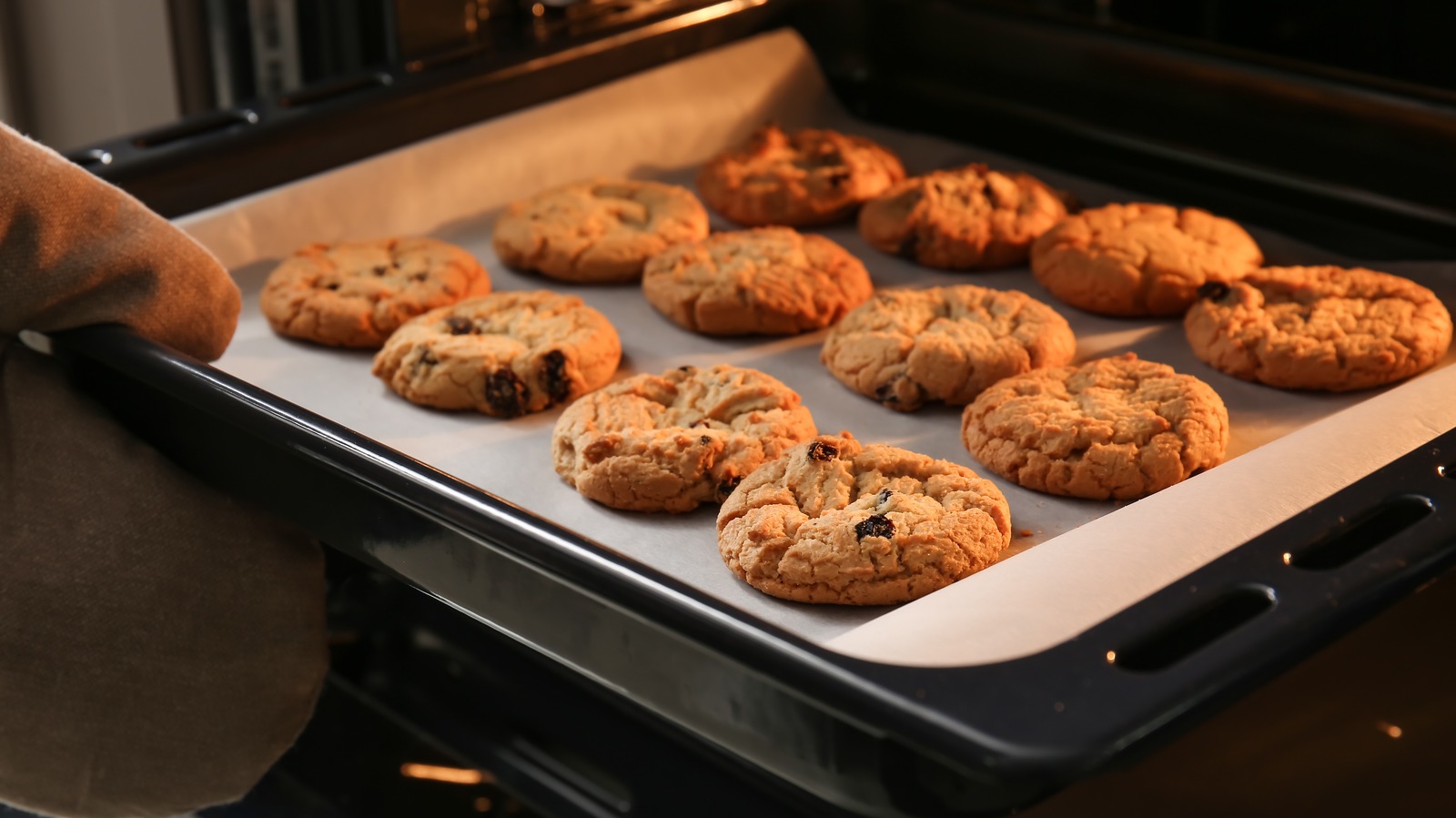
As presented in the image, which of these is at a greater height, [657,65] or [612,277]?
[657,65]

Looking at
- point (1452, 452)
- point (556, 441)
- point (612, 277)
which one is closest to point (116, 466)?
point (556, 441)

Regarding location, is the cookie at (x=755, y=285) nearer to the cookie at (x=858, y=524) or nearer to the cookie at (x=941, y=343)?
the cookie at (x=941, y=343)

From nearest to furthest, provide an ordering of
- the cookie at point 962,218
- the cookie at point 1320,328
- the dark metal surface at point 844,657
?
the dark metal surface at point 844,657, the cookie at point 1320,328, the cookie at point 962,218

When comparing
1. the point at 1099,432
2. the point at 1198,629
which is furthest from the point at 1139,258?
the point at 1198,629

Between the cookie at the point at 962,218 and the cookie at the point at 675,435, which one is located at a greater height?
the cookie at the point at 962,218

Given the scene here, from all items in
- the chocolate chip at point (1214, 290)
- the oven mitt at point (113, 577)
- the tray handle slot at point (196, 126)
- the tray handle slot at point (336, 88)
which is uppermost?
the tray handle slot at point (336, 88)

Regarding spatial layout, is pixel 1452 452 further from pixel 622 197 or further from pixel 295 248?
pixel 295 248

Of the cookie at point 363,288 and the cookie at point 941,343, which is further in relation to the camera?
the cookie at point 363,288

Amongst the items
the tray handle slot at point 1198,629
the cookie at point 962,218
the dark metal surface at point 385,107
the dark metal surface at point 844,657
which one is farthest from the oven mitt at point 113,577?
the cookie at point 962,218
